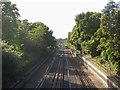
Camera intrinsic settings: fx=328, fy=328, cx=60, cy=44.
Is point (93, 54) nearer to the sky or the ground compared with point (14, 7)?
nearer to the ground

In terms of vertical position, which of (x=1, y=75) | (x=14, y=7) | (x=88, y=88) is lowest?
(x=88, y=88)

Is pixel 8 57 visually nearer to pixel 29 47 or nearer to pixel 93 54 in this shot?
pixel 29 47

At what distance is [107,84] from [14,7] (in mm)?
20807

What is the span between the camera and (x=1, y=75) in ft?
100

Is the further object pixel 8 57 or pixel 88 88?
pixel 88 88

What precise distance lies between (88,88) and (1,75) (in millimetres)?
13919

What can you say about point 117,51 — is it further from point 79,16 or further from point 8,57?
point 79,16

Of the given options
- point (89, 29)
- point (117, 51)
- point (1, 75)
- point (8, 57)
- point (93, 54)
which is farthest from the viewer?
point (89, 29)

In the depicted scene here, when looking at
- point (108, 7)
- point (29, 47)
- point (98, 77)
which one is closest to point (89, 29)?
point (29, 47)

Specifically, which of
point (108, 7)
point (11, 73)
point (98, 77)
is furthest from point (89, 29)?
point (11, 73)

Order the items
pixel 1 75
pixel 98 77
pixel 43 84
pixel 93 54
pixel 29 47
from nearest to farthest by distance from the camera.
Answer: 1. pixel 1 75
2. pixel 43 84
3. pixel 98 77
4. pixel 29 47
5. pixel 93 54

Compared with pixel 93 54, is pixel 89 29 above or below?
above

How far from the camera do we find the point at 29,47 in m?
63.8

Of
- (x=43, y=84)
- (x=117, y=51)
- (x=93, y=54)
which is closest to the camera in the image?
(x=117, y=51)
